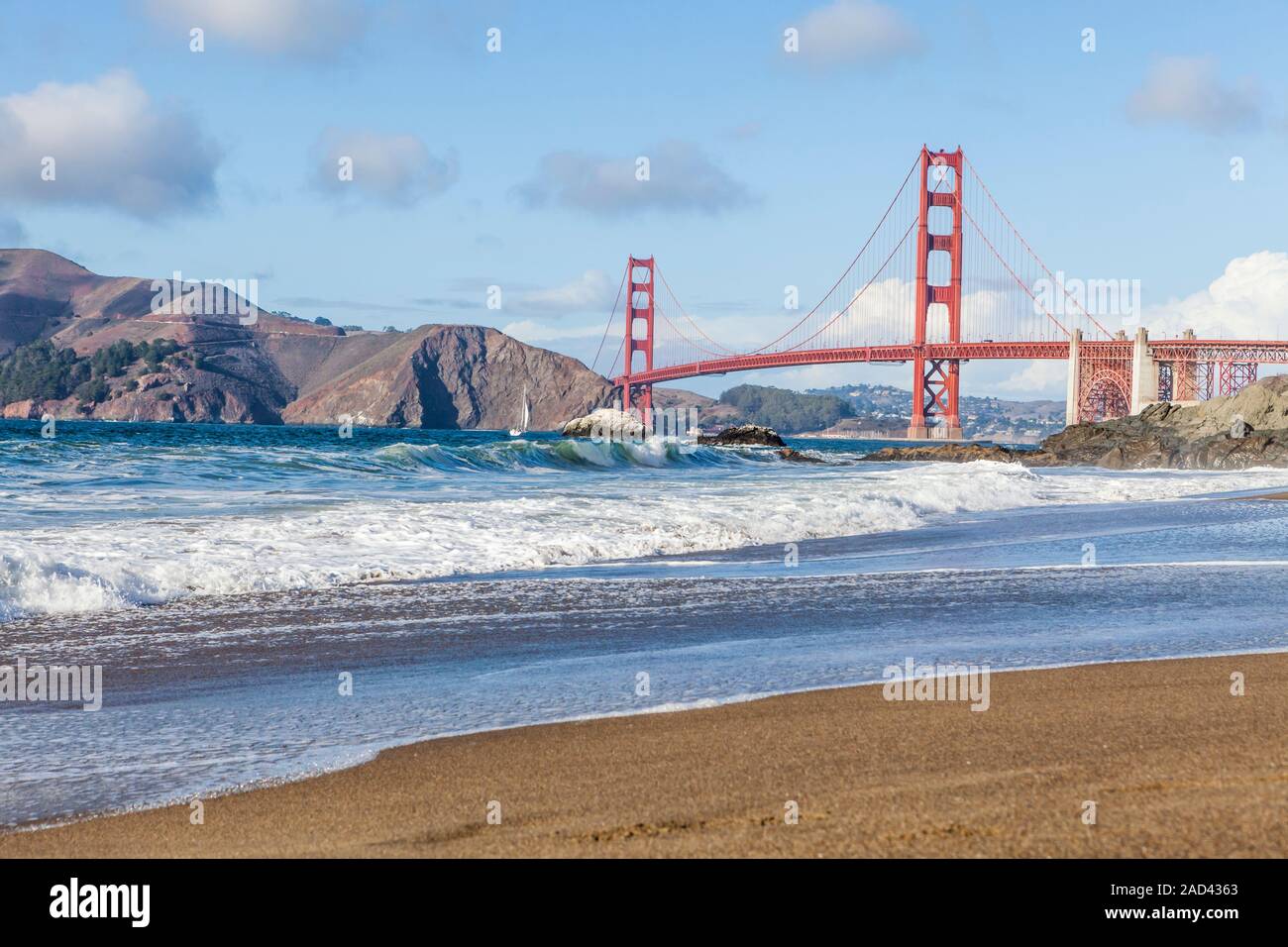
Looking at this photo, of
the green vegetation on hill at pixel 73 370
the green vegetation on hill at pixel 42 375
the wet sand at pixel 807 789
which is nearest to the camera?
the wet sand at pixel 807 789

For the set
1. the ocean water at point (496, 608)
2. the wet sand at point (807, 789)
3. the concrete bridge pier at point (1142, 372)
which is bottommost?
the ocean water at point (496, 608)

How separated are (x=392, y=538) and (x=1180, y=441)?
3364 cm

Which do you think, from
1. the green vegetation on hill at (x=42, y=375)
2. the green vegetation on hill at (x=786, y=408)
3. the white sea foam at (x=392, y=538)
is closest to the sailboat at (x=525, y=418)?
the green vegetation on hill at (x=786, y=408)

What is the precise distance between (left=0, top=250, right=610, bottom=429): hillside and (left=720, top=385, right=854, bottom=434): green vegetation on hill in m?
18.7

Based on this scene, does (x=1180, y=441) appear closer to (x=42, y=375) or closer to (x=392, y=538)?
(x=392, y=538)

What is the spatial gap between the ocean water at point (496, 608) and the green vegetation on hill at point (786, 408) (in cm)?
10815

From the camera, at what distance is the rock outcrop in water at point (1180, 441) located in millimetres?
33875

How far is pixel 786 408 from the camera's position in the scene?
133875 millimetres

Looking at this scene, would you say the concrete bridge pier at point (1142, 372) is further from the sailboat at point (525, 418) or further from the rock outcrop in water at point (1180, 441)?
the sailboat at point (525, 418)

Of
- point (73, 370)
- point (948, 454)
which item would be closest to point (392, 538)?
point (948, 454)

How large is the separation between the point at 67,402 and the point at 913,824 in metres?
124
